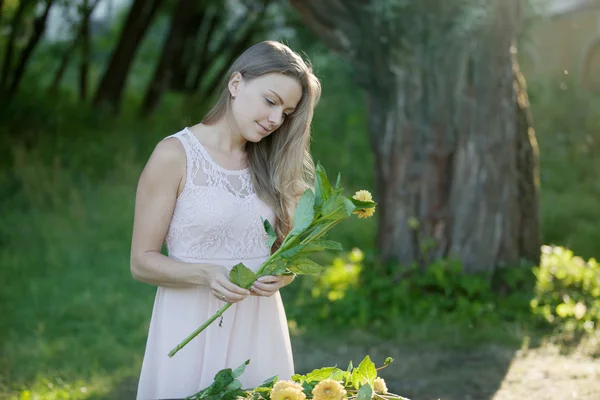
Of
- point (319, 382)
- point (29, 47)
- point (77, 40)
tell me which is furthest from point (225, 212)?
point (77, 40)

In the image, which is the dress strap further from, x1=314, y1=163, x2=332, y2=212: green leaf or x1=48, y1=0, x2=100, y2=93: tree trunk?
x1=48, y1=0, x2=100, y2=93: tree trunk

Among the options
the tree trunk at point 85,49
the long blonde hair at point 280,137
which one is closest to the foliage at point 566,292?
the long blonde hair at point 280,137

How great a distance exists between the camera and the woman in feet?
8.02

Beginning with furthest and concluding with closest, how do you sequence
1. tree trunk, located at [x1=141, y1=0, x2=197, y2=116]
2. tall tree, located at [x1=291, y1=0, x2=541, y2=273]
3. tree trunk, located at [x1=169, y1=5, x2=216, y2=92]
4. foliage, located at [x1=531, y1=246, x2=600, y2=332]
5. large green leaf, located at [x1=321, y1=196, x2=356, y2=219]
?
tree trunk, located at [x1=169, y1=5, x2=216, y2=92], tree trunk, located at [x1=141, y1=0, x2=197, y2=116], tall tree, located at [x1=291, y1=0, x2=541, y2=273], foliage, located at [x1=531, y1=246, x2=600, y2=332], large green leaf, located at [x1=321, y1=196, x2=356, y2=219]

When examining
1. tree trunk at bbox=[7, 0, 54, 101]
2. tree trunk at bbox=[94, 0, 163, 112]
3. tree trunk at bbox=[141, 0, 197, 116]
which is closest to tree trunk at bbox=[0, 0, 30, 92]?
tree trunk at bbox=[7, 0, 54, 101]

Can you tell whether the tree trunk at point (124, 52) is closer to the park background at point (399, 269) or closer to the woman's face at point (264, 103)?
the park background at point (399, 269)

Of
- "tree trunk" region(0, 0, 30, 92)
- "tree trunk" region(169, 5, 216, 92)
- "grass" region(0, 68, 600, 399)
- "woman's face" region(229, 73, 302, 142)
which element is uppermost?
"tree trunk" region(169, 5, 216, 92)

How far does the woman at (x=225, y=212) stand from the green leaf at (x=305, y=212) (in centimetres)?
31

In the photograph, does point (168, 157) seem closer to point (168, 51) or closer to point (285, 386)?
point (285, 386)

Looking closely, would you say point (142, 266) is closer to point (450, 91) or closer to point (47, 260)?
point (450, 91)

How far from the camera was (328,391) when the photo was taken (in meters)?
1.91

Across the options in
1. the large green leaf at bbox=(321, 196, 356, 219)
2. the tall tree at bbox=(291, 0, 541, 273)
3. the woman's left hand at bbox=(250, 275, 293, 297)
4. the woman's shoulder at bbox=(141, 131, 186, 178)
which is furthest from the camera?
the tall tree at bbox=(291, 0, 541, 273)

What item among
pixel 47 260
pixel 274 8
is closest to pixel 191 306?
pixel 47 260

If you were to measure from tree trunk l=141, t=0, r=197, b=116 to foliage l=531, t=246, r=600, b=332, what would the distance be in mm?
7180
